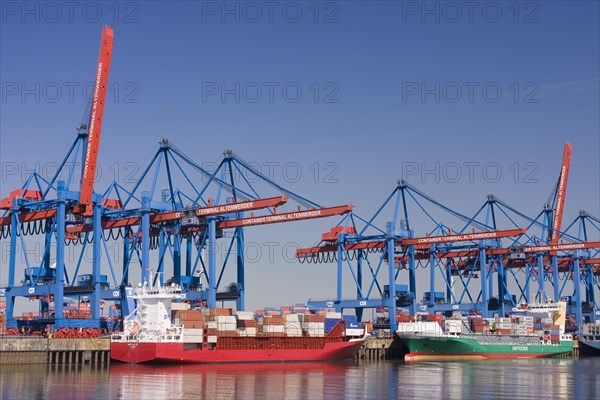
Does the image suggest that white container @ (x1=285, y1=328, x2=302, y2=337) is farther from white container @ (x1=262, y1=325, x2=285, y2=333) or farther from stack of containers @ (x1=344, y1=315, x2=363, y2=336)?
stack of containers @ (x1=344, y1=315, x2=363, y2=336)

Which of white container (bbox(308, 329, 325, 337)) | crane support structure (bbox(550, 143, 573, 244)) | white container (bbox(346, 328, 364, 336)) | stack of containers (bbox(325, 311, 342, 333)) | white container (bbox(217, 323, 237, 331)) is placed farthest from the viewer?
crane support structure (bbox(550, 143, 573, 244))

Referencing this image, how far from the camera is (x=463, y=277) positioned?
368 feet

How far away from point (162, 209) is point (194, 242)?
8236 mm

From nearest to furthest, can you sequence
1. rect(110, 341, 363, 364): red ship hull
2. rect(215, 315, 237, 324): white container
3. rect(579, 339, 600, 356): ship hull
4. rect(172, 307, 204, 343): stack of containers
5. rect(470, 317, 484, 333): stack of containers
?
rect(110, 341, 363, 364): red ship hull, rect(172, 307, 204, 343): stack of containers, rect(215, 315, 237, 324): white container, rect(470, 317, 484, 333): stack of containers, rect(579, 339, 600, 356): ship hull

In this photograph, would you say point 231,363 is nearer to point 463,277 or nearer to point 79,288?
point 79,288

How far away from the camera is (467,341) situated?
3142 inches

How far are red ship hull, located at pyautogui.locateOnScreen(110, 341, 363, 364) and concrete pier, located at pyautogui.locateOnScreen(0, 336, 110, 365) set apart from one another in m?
1.03

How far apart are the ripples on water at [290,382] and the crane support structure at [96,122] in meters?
17.3

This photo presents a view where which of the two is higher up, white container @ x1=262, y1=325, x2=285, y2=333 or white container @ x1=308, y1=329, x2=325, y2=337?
white container @ x1=262, y1=325, x2=285, y2=333

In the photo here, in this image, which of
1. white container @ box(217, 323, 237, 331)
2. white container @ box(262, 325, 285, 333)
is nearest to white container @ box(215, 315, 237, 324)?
white container @ box(217, 323, 237, 331)

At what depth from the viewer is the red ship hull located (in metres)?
60.9

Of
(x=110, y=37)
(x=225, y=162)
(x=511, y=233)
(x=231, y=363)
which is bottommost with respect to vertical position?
(x=231, y=363)

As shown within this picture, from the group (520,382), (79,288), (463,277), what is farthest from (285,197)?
(463,277)

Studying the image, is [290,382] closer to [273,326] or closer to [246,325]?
[246,325]
